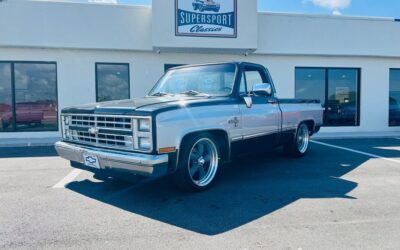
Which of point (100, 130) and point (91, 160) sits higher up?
point (100, 130)

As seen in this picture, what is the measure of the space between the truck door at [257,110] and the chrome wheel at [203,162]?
0.75 m


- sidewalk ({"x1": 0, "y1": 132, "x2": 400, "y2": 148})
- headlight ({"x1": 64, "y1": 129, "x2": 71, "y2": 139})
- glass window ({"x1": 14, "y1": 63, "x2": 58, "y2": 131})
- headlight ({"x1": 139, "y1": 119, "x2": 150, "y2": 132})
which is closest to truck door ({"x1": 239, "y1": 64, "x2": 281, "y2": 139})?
headlight ({"x1": 139, "y1": 119, "x2": 150, "y2": 132})

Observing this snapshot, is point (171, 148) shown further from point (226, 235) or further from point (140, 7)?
point (140, 7)

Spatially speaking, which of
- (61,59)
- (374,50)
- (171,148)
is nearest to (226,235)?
(171,148)

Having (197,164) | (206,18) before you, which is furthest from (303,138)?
(206,18)

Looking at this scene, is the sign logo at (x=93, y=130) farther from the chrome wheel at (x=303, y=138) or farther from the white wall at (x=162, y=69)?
the white wall at (x=162, y=69)

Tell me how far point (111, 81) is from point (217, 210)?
8684mm

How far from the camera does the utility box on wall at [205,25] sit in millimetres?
10672

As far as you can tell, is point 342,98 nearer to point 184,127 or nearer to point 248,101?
point 248,101

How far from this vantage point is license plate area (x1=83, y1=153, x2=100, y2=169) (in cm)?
434

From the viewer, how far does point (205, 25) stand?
1099cm

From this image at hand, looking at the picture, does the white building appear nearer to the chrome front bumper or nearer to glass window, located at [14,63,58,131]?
glass window, located at [14,63,58,131]

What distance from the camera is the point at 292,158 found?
7.37 meters

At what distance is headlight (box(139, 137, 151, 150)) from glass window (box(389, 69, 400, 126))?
42.7ft
